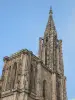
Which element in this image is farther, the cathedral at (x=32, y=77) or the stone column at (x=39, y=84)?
the stone column at (x=39, y=84)

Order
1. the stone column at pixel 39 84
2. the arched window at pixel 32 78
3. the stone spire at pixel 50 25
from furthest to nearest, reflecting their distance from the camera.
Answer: the stone spire at pixel 50 25
the arched window at pixel 32 78
the stone column at pixel 39 84

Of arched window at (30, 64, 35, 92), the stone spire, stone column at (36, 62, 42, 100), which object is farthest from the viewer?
the stone spire

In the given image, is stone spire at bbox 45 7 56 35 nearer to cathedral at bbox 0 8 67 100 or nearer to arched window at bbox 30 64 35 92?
cathedral at bbox 0 8 67 100

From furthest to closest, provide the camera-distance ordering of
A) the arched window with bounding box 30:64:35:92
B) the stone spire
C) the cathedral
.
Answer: the stone spire → the arched window with bounding box 30:64:35:92 → the cathedral

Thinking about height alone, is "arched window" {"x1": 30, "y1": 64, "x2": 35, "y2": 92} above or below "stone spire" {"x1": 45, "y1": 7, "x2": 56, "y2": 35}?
below

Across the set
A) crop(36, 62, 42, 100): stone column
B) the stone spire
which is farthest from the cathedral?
the stone spire

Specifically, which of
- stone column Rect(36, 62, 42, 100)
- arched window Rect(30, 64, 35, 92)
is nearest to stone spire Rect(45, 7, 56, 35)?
stone column Rect(36, 62, 42, 100)

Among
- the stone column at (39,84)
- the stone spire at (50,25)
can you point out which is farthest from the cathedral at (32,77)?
the stone spire at (50,25)

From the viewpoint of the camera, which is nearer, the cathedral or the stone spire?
the cathedral

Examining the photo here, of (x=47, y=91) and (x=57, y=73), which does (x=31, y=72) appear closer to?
(x=47, y=91)

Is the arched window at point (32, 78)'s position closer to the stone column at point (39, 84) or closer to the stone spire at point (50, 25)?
the stone column at point (39, 84)

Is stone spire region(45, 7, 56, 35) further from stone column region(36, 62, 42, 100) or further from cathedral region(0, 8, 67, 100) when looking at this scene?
stone column region(36, 62, 42, 100)

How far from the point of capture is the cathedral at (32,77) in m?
34.1

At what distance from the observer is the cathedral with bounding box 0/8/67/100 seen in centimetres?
3406
